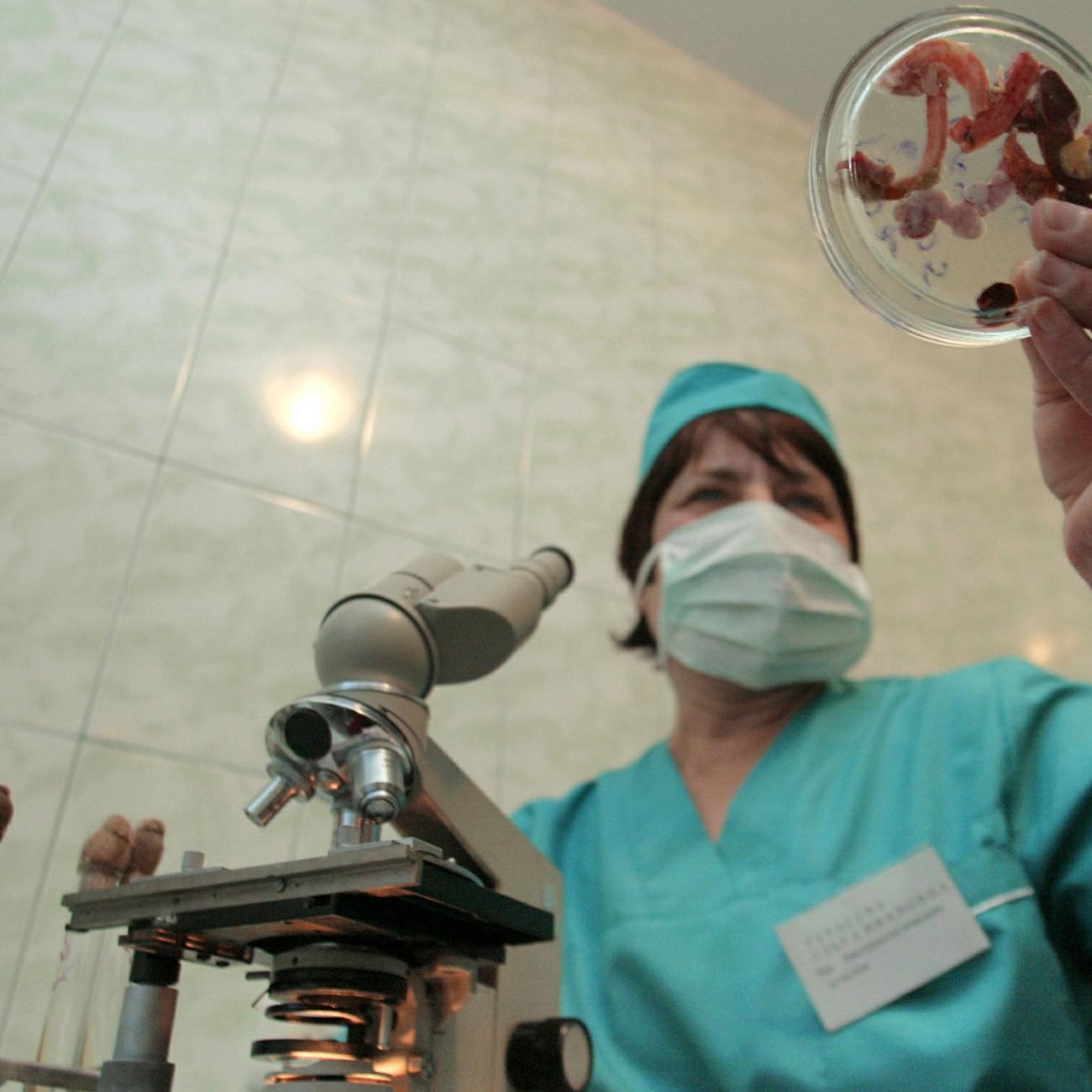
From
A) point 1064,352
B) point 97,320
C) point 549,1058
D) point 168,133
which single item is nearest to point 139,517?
point 97,320

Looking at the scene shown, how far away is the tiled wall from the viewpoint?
124 cm

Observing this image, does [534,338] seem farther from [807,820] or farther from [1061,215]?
[1061,215]

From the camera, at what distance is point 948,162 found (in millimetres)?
659

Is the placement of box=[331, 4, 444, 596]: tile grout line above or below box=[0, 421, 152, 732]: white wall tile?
above

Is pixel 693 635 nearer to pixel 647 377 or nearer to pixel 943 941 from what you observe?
pixel 943 941

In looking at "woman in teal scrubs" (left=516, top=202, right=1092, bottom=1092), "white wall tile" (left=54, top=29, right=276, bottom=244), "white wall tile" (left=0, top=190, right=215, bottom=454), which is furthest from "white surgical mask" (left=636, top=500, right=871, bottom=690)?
"white wall tile" (left=54, top=29, right=276, bottom=244)

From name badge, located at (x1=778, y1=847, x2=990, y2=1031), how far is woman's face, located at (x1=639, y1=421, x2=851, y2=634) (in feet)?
1.51

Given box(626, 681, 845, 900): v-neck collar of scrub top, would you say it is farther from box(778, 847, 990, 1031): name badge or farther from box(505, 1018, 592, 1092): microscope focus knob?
box(505, 1018, 592, 1092): microscope focus knob

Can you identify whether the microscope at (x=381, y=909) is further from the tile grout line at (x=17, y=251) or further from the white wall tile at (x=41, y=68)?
the white wall tile at (x=41, y=68)

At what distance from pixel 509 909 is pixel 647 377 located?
141 cm

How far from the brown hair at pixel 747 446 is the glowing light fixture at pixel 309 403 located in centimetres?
45

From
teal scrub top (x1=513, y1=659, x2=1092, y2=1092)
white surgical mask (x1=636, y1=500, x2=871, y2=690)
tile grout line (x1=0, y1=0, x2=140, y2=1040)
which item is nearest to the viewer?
teal scrub top (x1=513, y1=659, x2=1092, y2=1092)

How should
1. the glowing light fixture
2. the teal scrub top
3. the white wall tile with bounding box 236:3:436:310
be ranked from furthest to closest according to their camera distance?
the white wall tile with bounding box 236:3:436:310
the glowing light fixture
the teal scrub top

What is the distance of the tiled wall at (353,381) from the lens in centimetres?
124
